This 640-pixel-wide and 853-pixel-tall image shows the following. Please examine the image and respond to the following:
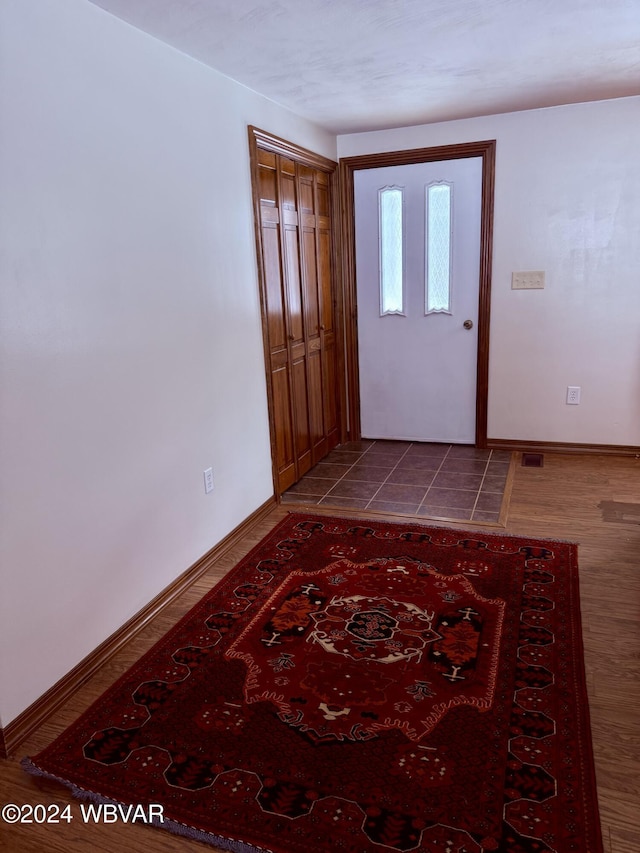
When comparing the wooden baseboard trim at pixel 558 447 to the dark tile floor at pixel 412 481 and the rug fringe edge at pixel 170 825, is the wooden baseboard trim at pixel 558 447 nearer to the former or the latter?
the dark tile floor at pixel 412 481

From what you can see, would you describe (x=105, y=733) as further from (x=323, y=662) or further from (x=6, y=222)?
(x=6, y=222)

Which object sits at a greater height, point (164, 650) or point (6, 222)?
point (6, 222)

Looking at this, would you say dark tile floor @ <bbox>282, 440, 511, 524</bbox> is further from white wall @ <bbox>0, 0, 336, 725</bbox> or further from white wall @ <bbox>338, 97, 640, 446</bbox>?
white wall @ <bbox>0, 0, 336, 725</bbox>

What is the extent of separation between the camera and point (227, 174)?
3.09m

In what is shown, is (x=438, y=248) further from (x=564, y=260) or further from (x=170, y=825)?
(x=170, y=825)

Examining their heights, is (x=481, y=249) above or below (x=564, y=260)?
above

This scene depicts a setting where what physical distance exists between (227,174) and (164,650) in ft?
7.45

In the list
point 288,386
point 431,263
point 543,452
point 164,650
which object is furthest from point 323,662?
point 431,263

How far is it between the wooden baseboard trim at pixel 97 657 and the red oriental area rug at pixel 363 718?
5.6 inches

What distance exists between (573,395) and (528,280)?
35.0 inches

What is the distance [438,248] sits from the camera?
4582 millimetres

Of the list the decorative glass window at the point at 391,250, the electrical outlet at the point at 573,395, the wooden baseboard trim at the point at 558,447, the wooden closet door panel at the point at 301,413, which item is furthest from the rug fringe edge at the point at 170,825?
the decorative glass window at the point at 391,250

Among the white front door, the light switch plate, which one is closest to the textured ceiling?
the white front door

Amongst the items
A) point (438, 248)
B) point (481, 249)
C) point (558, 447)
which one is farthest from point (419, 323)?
point (558, 447)
